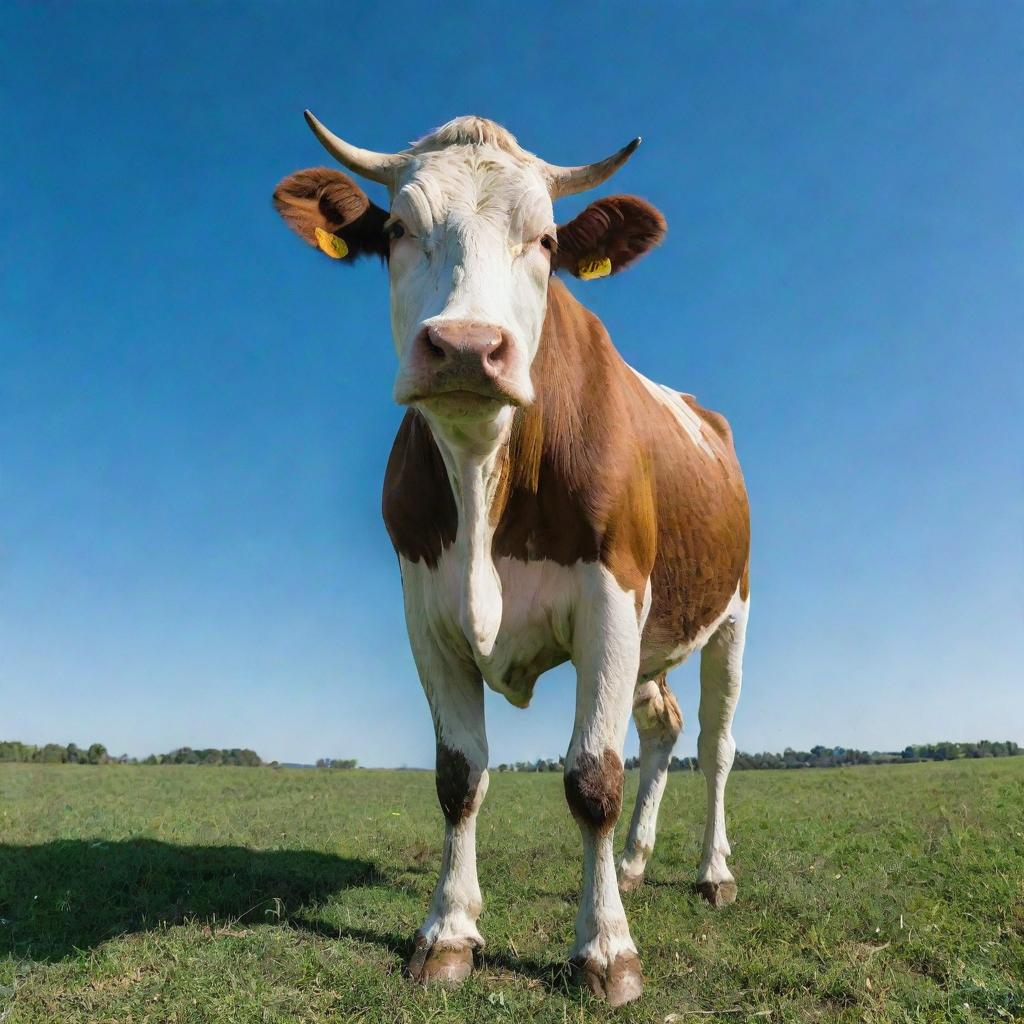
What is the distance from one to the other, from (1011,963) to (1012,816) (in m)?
4.22

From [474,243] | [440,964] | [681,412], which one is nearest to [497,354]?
[474,243]

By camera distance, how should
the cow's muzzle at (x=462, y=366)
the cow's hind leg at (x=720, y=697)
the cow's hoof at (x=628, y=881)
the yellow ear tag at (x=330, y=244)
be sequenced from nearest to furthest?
the cow's muzzle at (x=462, y=366), the yellow ear tag at (x=330, y=244), the cow's hoof at (x=628, y=881), the cow's hind leg at (x=720, y=697)

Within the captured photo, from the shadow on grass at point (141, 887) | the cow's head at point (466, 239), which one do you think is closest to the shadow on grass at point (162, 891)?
the shadow on grass at point (141, 887)

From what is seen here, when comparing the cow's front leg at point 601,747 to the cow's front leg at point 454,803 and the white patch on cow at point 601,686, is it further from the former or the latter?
the cow's front leg at point 454,803

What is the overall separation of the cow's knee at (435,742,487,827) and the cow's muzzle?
2.13 meters

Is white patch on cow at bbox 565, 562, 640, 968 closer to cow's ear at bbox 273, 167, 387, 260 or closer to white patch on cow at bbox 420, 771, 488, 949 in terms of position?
white patch on cow at bbox 420, 771, 488, 949

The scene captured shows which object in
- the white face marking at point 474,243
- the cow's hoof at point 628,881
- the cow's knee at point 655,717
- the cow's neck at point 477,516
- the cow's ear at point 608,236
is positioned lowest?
the cow's hoof at point 628,881

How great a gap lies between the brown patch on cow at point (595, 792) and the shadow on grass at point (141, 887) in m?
1.89

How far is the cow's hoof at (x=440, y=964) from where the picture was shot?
4.36 metres

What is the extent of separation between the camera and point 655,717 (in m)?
7.38

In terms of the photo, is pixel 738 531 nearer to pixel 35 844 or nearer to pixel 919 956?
pixel 919 956

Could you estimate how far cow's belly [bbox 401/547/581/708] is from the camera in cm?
490

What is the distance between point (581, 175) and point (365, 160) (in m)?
1.23

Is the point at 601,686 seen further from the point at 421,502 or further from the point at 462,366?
the point at 462,366
